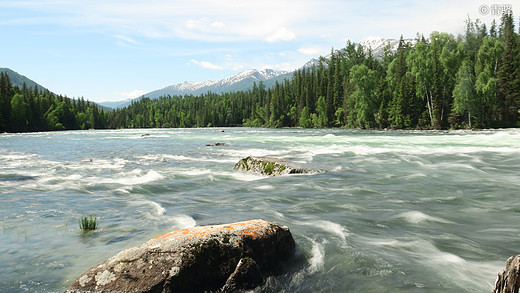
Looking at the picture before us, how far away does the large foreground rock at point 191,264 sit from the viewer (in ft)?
15.0

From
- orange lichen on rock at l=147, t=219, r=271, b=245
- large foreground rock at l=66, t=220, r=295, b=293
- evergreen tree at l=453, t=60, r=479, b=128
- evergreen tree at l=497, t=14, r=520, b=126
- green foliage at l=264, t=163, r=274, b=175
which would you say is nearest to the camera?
large foreground rock at l=66, t=220, r=295, b=293

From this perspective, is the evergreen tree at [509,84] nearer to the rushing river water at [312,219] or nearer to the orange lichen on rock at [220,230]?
the rushing river water at [312,219]

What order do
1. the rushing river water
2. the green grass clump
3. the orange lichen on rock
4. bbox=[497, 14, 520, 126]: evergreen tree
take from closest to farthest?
the orange lichen on rock → the rushing river water → the green grass clump → bbox=[497, 14, 520, 126]: evergreen tree

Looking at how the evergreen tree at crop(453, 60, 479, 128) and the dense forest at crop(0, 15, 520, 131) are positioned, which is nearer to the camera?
the evergreen tree at crop(453, 60, 479, 128)

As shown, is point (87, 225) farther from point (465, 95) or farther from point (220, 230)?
point (465, 95)

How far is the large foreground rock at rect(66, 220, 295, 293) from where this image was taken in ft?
15.0

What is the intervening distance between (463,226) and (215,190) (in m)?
7.80

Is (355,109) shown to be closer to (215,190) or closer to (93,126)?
(215,190)

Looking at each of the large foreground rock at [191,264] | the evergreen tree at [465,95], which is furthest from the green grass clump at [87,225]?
the evergreen tree at [465,95]

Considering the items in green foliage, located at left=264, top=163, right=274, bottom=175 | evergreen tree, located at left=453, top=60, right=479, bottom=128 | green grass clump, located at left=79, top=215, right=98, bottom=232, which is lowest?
green grass clump, located at left=79, top=215, right=98, bottom=232

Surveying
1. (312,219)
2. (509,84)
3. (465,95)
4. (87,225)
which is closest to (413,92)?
(465,95)

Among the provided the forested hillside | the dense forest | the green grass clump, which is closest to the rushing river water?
the green grass clump

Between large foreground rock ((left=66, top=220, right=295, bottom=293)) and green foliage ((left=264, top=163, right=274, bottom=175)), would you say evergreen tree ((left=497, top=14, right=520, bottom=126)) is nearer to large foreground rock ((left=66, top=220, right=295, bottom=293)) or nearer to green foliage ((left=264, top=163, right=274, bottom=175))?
green foliage ((left=264, top=163, right=274, bottom=175))

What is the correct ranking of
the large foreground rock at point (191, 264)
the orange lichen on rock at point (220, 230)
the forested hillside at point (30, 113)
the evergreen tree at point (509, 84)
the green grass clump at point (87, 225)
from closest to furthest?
the large foreground rock at point (191, 264) → the orange lichen on rock at point (220, 230) → the green grass clump at point (87, 225) → the evergreen tree at point (509, 84) → the forested hillside at point (30, 113)
